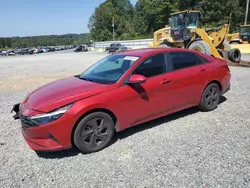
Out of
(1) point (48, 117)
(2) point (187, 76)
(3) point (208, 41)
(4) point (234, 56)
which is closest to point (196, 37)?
(3) point (208, 41)

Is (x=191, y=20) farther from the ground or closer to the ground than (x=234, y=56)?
farther from the ground

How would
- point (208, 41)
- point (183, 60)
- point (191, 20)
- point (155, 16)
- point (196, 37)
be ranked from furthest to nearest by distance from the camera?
point (155, 16), point (191, 20), point (196, 37), point (208, 41), point (183, 60)

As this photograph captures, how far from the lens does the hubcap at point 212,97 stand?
198 inches

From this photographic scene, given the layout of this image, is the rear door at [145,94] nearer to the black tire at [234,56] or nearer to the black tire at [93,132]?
the black tire at [93,132]

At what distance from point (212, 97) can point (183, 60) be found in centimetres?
118

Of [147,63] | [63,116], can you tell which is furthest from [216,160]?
[63,116]

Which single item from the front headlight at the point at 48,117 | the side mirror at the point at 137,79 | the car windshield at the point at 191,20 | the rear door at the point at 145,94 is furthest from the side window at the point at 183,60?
the car windshield at the point at 191,20

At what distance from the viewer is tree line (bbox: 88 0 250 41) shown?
49656mm

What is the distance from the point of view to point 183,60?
4.70 meters

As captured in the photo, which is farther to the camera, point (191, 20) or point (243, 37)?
point (243, 37)

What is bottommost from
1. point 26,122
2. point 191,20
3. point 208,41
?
point 26,122

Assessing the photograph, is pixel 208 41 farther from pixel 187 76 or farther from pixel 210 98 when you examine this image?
pixel 187 76

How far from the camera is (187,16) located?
14.0 meters

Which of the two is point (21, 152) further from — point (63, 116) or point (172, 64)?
point (172, 64)
